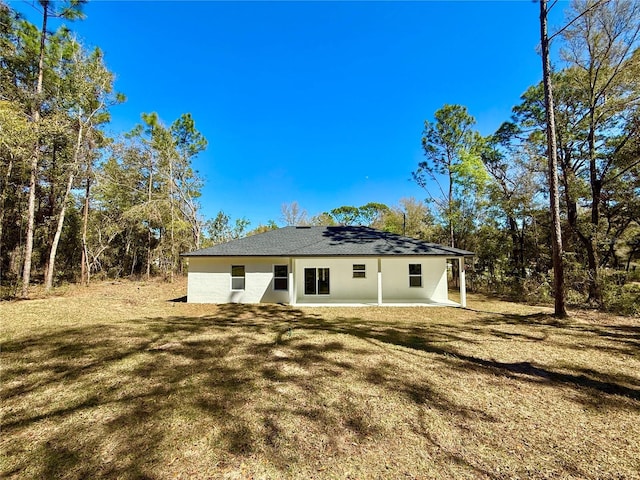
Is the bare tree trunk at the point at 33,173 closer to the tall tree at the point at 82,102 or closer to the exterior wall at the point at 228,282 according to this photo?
the tall tree at the point at 82,102

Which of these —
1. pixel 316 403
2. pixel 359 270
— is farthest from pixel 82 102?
pixel 316 403

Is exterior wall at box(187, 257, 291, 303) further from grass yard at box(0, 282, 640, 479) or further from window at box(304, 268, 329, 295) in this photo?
grass yard at box(0, 282, 640, 479)

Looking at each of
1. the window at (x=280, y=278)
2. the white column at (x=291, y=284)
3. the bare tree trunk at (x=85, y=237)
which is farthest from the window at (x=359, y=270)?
the bare tree trunk at (x=85, y=237)

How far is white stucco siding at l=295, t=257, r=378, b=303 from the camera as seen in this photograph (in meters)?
12.8

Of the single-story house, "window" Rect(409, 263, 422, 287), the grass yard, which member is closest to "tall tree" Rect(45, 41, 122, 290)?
the single-story house

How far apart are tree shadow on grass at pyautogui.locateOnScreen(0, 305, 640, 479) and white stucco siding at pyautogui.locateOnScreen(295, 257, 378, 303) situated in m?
5.52

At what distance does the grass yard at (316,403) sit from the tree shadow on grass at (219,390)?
2cm

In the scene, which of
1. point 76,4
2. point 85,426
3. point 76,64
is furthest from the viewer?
point 76,64

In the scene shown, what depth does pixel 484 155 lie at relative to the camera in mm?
18188

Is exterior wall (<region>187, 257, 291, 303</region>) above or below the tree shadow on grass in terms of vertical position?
above

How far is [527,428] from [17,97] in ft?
63.4

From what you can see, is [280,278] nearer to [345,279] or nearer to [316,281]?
[316,281]

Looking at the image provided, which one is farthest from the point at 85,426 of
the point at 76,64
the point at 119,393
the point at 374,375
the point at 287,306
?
the point at 76,64

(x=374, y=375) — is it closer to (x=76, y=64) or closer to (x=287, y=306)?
(x=287, y=306)
